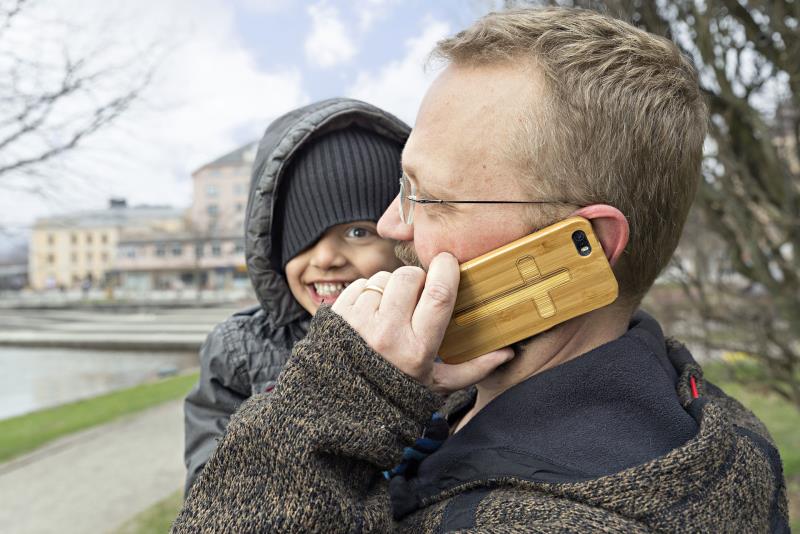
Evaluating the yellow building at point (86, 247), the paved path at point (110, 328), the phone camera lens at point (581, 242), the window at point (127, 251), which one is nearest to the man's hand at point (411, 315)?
the phone camera lens at point (581, 242)

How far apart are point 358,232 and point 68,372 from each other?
1809cm

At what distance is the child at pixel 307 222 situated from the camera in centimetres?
218

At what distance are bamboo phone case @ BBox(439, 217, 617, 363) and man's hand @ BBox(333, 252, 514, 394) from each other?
0.07 m

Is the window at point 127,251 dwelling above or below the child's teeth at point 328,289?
above

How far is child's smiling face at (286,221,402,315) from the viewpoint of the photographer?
220 cm

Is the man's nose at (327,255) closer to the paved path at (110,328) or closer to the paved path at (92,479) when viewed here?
the paved path at (92,479)

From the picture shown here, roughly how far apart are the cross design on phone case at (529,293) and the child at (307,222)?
0.90 metres

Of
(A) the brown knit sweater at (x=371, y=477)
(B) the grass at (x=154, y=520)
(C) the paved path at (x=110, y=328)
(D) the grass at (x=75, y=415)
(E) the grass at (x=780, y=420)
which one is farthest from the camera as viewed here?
(C) the paved path at (x=110, y=328)

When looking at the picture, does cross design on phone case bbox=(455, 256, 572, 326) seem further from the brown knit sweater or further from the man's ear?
the brown knit sweater

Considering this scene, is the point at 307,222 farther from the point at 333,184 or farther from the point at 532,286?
the point at 532,286

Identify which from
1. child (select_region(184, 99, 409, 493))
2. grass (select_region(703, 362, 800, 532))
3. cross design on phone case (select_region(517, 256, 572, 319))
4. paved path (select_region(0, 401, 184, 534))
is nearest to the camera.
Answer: cross design on phone case (select_region(517, 256, 572, 319))

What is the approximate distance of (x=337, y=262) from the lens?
7.20ft

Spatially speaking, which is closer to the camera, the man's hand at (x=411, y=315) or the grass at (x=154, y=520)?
the man's hand at (x=411, y=315)

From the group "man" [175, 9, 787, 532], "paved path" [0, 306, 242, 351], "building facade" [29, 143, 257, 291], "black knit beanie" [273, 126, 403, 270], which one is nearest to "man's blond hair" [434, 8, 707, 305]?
"man" [175, 9, 787, 532]
